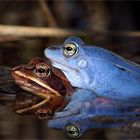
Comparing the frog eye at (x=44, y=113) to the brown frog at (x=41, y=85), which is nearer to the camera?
the frog eye at (x=44, y=113)

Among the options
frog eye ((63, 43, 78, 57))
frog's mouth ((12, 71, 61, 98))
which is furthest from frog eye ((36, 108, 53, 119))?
frog eye ((63, 43, 78, 57))

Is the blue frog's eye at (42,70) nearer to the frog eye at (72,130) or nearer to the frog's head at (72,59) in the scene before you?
the frog's head at (72,59)

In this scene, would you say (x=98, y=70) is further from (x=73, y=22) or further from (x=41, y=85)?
(x=73, y=22)

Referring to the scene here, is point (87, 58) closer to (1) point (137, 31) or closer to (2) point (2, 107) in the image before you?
(2) point (2, 107)

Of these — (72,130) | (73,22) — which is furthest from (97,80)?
(73,22)

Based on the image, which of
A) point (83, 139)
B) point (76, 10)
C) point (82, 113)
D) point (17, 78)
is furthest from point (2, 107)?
point (76, 10)

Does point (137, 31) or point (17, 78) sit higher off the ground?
point (137, 31)

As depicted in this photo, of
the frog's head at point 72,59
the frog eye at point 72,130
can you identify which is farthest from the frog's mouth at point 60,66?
the frog eye at point 72,130
